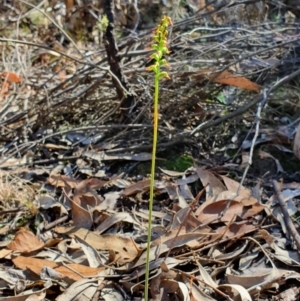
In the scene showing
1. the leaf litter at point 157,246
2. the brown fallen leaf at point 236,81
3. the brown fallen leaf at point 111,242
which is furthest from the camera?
the brown fallen leaf at point 236,81

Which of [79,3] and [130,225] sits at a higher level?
[79,3]

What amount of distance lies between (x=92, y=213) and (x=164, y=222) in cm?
26

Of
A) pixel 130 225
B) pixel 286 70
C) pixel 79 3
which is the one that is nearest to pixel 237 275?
pixel 130 225

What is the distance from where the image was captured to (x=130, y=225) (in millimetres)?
2146

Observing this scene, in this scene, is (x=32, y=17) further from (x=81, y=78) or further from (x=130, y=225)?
(x=130, y=225)

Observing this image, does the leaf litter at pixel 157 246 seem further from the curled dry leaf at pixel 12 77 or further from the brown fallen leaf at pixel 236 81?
the curled dry leaf at pixel 12 77

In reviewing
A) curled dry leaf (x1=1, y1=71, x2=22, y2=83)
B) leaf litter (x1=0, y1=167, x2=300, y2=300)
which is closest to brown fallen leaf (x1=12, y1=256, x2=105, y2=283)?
leaf litter (x1=0, y1=167, x2=300, y2=300)

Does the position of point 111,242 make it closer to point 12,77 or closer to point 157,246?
point 157,246

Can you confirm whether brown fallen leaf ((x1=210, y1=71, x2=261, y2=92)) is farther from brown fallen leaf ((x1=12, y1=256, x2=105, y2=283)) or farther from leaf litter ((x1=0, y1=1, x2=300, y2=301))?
brown fallen leaf ((x1=12, y1=256, x2=105, y2=283))

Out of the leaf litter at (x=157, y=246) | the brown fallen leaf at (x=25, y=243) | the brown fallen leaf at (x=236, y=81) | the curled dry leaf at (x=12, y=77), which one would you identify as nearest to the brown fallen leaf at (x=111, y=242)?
the leaf litter at (x=157, y=246)

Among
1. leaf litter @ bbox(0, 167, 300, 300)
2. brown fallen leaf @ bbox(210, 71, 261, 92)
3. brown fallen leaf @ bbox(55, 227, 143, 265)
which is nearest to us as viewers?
leaf litter @ bbox(0, 167, 300, 300)

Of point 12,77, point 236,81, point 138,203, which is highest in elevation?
point 12,77

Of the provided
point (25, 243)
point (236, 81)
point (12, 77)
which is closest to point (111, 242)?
point (25, 243)

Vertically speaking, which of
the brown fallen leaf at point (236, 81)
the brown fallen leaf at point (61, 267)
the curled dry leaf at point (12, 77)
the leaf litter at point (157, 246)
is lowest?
the leaf litter at point (157, 246)
